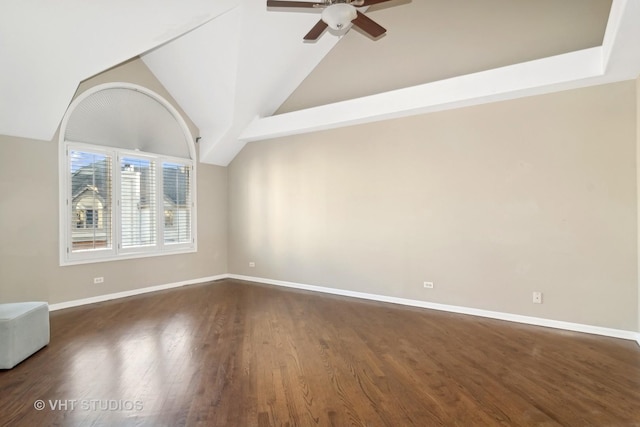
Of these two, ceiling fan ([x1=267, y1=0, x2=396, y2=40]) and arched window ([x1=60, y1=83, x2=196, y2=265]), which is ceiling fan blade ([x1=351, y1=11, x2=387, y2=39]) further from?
arched window ([x1=60, y1=83, x2=196, y2=265])

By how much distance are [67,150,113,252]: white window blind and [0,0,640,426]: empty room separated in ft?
0.10

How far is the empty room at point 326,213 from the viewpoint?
2.38m

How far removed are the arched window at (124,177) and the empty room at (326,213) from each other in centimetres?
3

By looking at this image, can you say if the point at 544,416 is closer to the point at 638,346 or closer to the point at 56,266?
the point at 638,346

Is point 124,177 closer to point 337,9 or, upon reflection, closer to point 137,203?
point 137,203

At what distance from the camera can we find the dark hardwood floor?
6.60 ft

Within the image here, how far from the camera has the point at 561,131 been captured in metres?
3.55

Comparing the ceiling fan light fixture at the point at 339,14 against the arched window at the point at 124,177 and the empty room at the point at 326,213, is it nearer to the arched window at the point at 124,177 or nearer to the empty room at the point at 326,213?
Result: the empty room at the point at 326,213

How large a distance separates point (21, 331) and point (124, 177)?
112 inches

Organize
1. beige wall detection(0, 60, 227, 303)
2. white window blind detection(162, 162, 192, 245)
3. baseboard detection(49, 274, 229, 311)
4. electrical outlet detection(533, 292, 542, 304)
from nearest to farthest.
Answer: electrical outlet detection(533, 292, 542, 304) < beige wall detection(0, 60, 227, 303) < baseboard detection(49, 274, 229, 311) < white window blind detection(162, 162, 192, 245)

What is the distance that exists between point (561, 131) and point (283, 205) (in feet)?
13.6

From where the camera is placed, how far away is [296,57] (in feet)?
17.0

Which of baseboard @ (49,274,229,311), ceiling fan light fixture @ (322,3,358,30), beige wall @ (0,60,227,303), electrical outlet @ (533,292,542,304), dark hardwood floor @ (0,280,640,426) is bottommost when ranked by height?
dark hardwood floor @ (0,280,640,426)

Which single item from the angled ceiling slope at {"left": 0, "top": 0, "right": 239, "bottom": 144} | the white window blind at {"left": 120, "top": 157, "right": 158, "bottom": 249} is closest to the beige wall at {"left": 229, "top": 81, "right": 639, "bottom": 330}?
the white window blind at {"left": 120, "top": 157, "right": 158, "bottom": 249}
